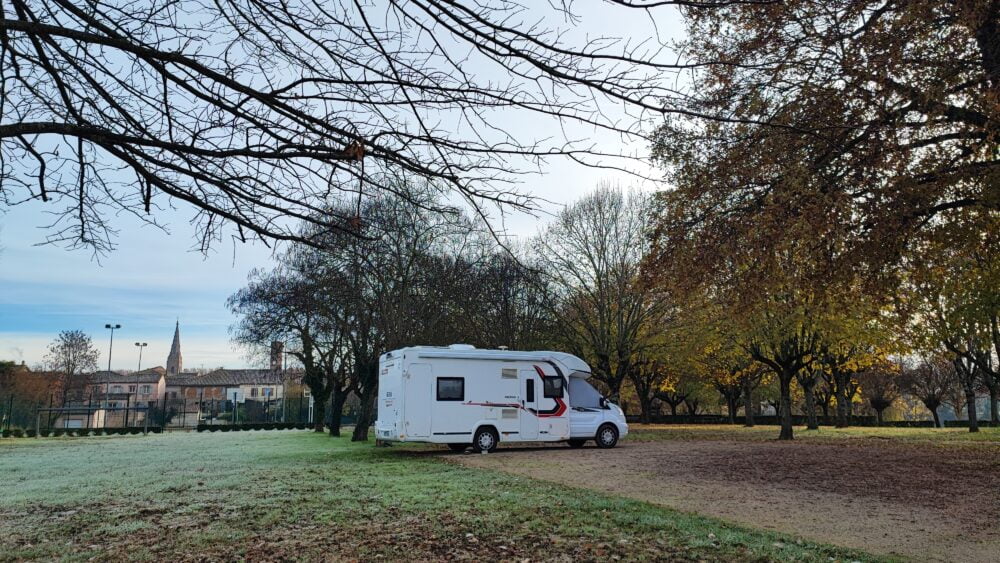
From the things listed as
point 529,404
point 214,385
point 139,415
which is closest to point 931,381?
point 529,404

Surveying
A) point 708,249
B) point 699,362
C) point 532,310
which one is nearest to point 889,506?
point 708,249

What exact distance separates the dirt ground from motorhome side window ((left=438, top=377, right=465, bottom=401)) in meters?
1.47

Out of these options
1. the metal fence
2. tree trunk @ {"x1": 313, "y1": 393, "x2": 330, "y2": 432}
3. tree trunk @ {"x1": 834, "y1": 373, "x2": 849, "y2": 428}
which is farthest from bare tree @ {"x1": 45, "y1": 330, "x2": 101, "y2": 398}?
tree trunk @ {"x1": 834, "y1": 373, "x2": 849, "y2": 428}

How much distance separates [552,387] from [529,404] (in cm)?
91

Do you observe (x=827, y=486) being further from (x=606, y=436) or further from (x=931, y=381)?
(x=931, y=381)

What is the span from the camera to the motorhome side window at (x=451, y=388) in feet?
56.3

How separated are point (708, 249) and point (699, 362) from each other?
2548 centimetres

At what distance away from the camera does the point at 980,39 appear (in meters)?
10.6

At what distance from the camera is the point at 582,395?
19828 millimetres

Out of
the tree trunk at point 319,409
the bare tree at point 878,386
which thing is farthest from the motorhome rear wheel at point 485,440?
the bare tree at point 878,386

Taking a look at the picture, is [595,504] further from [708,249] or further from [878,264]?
[878,264]

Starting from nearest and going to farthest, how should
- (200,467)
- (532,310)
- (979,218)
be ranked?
(979,218) → (200,467) → (532,310)

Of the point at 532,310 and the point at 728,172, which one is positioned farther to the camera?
the point at 532,310

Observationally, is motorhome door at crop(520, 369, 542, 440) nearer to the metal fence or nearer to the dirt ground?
the dirt ground
